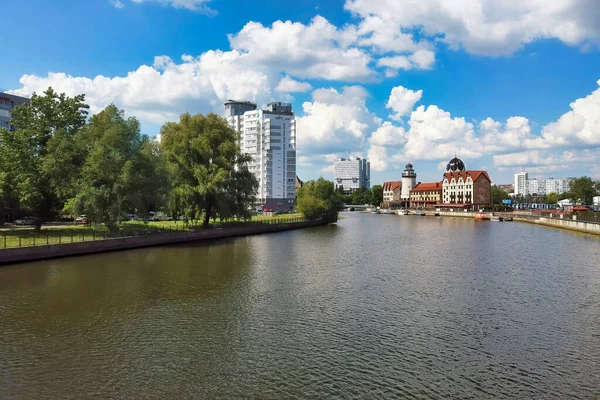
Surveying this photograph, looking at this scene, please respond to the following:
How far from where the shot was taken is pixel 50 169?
4500 cm

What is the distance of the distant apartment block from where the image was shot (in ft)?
320

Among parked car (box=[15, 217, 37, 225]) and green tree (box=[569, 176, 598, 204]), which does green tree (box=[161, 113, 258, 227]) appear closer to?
parked car (box=[15, 217, 37, 225])

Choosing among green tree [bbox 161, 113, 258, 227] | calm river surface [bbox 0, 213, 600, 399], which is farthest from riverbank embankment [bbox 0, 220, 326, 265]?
green tree [bbox 161, 113, 258, 227]

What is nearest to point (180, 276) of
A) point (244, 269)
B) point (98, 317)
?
point (244, 269)

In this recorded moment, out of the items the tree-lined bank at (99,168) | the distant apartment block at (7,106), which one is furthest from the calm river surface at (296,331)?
the distant apartment block at (7,106)

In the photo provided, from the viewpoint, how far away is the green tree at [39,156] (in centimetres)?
4502

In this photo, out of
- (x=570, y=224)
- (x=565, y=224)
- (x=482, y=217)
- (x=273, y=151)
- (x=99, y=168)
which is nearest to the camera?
(x=99, y=168)

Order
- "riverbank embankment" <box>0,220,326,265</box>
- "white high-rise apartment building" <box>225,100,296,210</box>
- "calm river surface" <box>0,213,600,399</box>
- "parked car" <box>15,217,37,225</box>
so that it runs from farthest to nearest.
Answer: "white high-rise apartment building" <box>225,100,296,210</box>
"parked car" <box>15,217,37,225</box>
"riverbank embankment" <box>0,220,326,265</box>
"calm river surface" <box>0,213,600,399</box>

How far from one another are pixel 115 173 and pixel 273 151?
10813 centimetres

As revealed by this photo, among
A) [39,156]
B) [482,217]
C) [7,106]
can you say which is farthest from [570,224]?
[7,106]

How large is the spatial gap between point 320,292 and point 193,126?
43.8 m

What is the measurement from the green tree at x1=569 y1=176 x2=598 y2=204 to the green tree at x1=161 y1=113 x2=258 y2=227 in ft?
516

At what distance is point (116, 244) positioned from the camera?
48.1 meters

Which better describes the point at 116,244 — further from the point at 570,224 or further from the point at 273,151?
the point at 273,151
